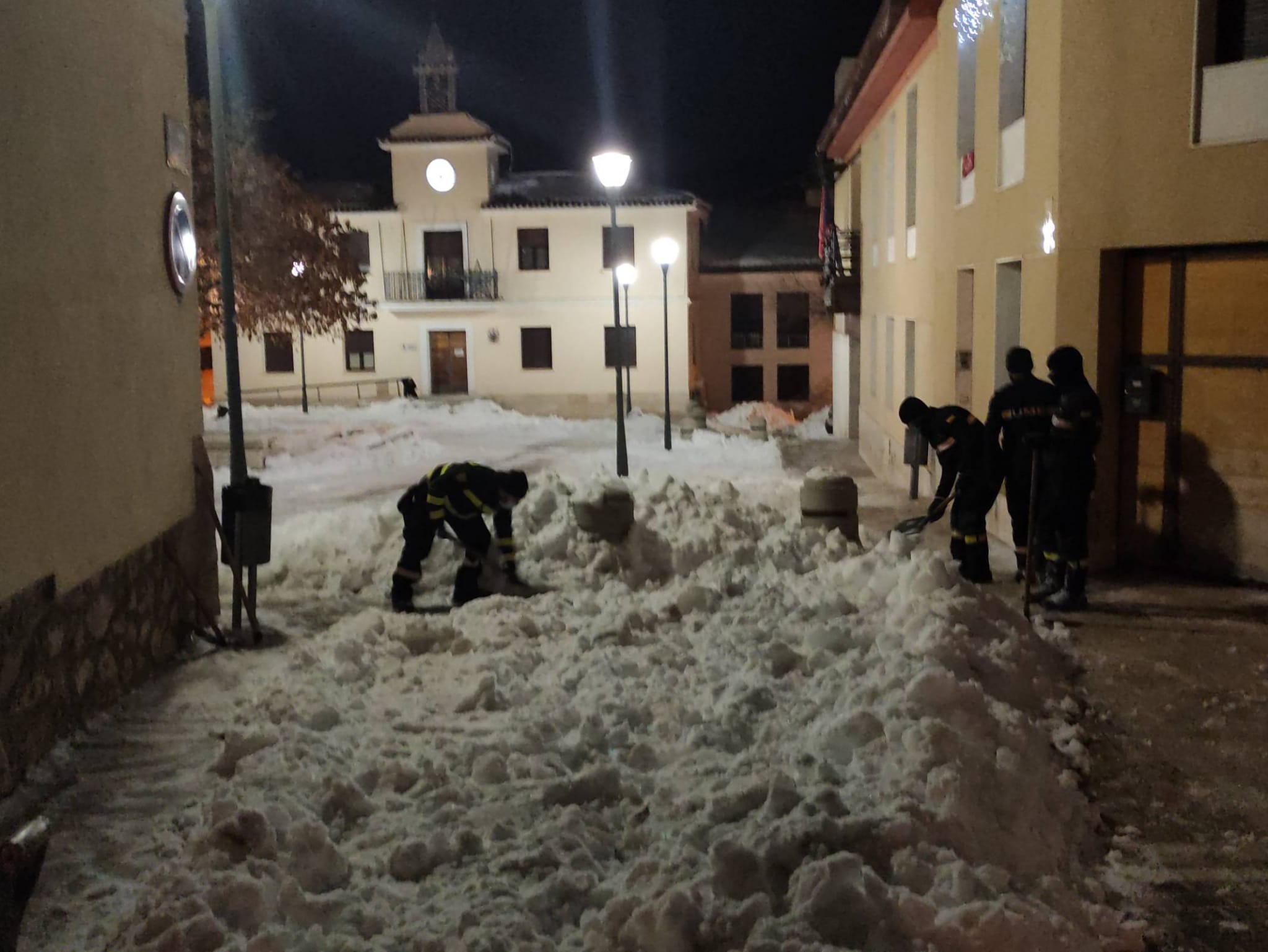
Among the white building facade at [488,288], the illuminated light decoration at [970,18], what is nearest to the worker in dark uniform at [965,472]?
the illuminated light decoration at [970,18]

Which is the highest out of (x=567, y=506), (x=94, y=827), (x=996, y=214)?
(x=996, y=214)

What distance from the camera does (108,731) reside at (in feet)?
20.3

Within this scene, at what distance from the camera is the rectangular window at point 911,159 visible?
16.5 metres

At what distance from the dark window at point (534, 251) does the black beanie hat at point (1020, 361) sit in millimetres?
28205

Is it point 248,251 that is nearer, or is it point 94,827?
point 94,827

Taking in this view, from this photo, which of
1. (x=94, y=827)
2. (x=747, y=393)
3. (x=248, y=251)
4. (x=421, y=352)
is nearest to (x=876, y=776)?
(x=94, y=827)

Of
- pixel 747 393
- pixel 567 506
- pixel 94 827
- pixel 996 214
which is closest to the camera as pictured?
pixel 94 827

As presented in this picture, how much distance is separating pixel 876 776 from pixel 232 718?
3.48m

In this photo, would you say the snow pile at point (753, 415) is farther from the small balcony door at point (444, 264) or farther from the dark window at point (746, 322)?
the small balcony door at point (444, 264)

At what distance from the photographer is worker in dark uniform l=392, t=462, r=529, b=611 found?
352 inches

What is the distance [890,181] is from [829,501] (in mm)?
9995

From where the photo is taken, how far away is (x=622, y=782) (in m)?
5.39

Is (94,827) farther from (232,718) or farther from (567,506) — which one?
(567,506)

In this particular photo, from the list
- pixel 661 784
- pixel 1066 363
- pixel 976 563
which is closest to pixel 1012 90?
pixel 1066 363
